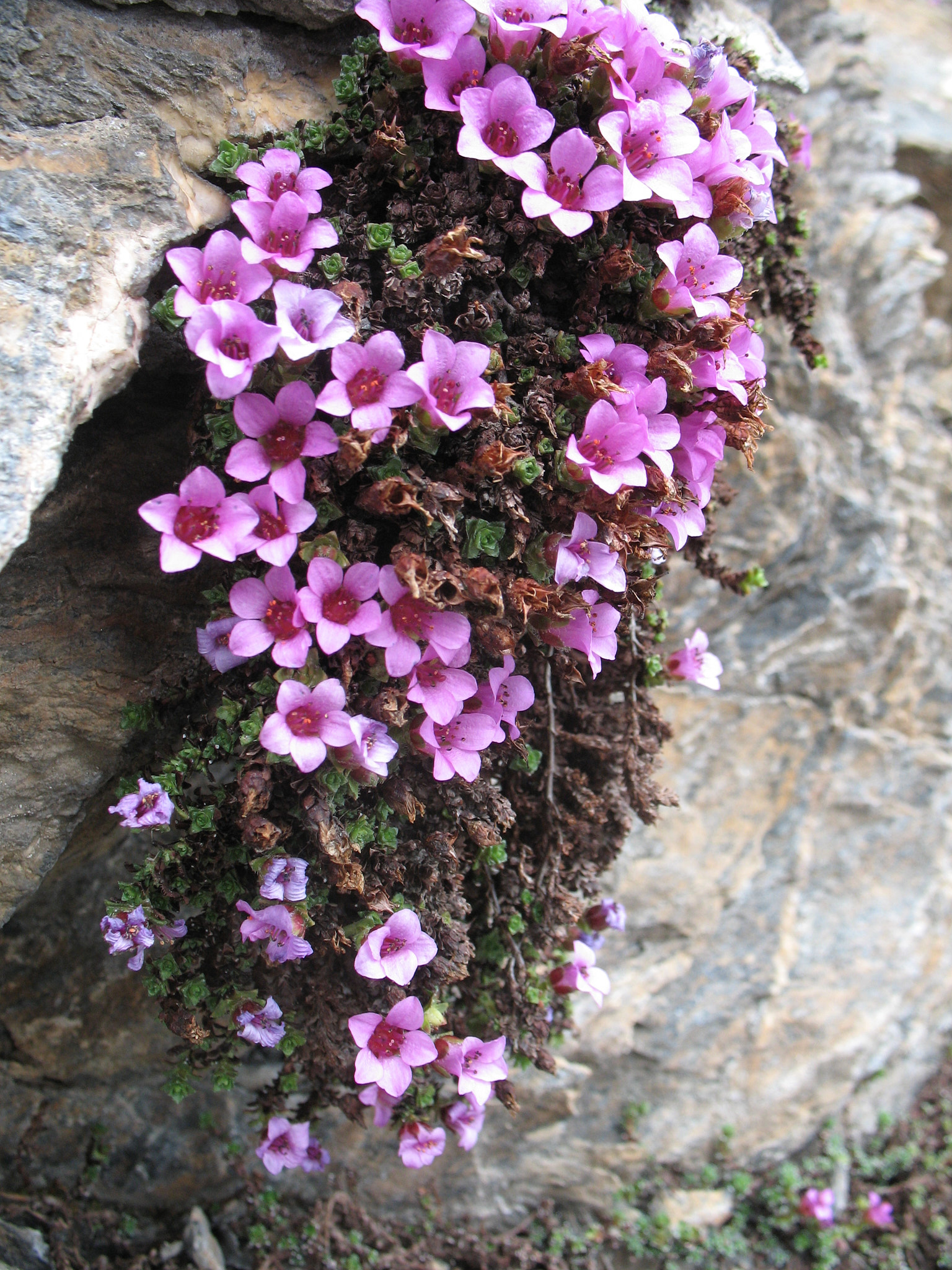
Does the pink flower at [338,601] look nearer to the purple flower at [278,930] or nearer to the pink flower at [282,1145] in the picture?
the purple flower at [278,930]

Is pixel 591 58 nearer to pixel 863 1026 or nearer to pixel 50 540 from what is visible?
pixel 50 540

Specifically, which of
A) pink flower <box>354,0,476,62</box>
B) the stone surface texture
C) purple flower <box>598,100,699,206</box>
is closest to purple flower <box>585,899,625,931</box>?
the stone surface texture

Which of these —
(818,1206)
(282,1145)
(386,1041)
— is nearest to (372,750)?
(386,1041)

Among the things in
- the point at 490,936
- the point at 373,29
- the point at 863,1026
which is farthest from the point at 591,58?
the point at 863,1026

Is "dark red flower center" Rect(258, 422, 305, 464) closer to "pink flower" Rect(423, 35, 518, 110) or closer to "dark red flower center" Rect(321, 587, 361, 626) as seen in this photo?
"dark red flower center" Rect(321, 587, 361, 626)

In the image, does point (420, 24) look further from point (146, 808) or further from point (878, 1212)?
point (878, 1212)
